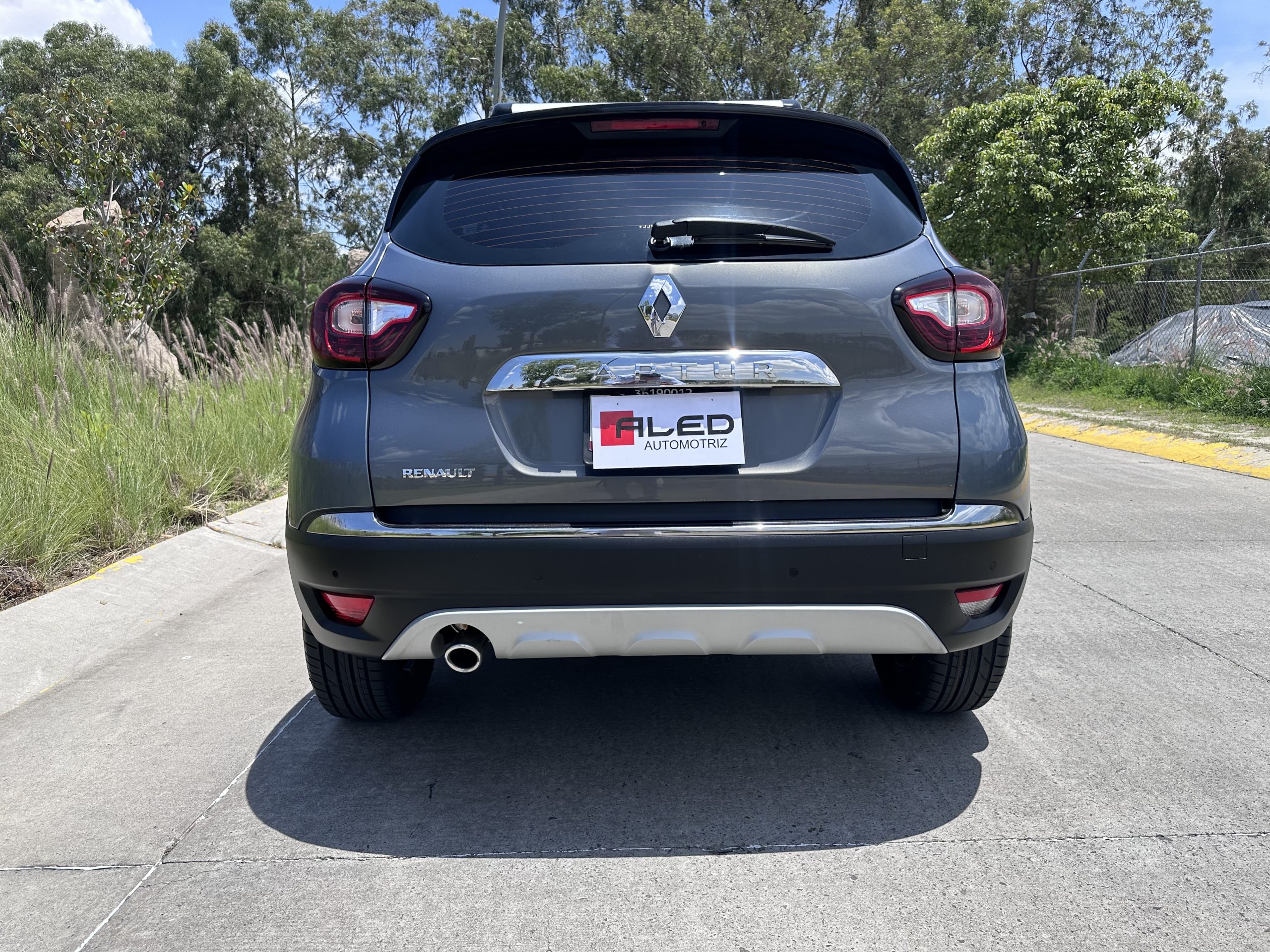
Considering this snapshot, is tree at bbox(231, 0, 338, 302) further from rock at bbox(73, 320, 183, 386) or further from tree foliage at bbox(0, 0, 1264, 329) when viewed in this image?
rock at bbox(73, 320, 183, 386)

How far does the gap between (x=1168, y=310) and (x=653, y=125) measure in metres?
13.7

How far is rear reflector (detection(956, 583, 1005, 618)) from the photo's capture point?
2357 millimetres

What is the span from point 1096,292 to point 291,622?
1563 centimetres

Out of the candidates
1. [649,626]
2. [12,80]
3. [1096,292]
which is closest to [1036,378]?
[1096,292]

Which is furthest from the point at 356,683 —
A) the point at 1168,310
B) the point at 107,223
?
the point at 1168,310

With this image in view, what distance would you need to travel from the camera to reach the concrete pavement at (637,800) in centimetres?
201

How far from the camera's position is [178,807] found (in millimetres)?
2543

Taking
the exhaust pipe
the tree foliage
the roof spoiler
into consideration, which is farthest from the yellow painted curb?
the tree foliage

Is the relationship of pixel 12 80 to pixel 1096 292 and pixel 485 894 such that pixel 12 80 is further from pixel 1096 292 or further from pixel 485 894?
pixel 485 894

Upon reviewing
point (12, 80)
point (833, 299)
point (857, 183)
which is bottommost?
point (833, 299)

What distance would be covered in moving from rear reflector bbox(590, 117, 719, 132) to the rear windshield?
0.01 metres

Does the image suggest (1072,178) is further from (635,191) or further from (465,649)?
(465,649)

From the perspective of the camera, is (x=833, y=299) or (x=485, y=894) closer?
(x=485, y=894)

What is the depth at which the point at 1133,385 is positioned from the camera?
1330cm
